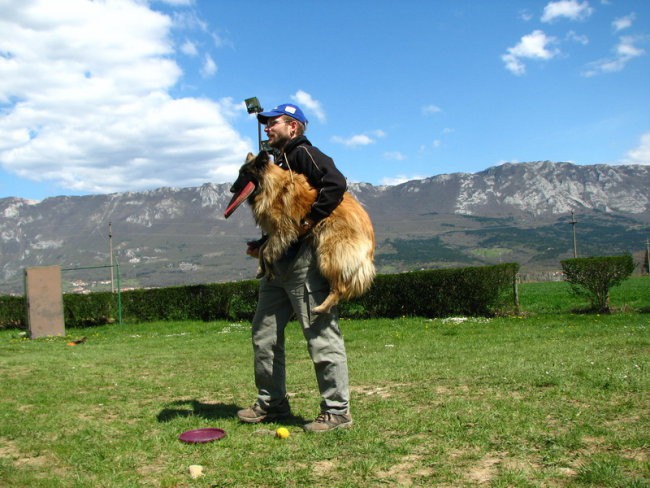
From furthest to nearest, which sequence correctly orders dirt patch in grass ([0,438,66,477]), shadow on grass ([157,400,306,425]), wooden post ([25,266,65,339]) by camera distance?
wooden post ([25,266,65,339]) < shadow on grass ([157,400,306,425]) < dirt patch in grass ([0,438,66,477])

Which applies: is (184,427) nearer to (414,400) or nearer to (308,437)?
(308,437)

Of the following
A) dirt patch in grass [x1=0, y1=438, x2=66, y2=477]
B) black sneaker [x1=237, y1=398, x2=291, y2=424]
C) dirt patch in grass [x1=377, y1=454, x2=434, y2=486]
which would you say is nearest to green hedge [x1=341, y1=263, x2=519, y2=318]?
black sneaker [x1=237, y1=398, x2=291, y2=424]

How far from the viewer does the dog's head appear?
14.3 ft

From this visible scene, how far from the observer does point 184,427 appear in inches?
181

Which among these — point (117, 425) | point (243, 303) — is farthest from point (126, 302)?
point (117, 425)

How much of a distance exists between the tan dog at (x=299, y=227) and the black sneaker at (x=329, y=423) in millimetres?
793

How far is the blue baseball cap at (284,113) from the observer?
4602mm

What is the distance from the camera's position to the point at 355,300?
1931cm

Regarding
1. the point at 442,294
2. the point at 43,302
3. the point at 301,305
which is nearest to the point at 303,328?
the point at 301,305

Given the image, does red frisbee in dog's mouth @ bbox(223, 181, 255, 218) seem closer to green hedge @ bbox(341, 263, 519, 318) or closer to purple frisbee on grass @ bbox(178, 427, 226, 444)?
purple frisbee on grass @ bbox(178, 427, 226, 444)

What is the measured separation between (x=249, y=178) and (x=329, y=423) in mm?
1945

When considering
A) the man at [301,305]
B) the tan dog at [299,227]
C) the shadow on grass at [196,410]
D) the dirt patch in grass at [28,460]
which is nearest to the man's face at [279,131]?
the man at [301,305]

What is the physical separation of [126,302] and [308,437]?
21.3m

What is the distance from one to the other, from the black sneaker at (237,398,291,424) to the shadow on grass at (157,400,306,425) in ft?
0.16
